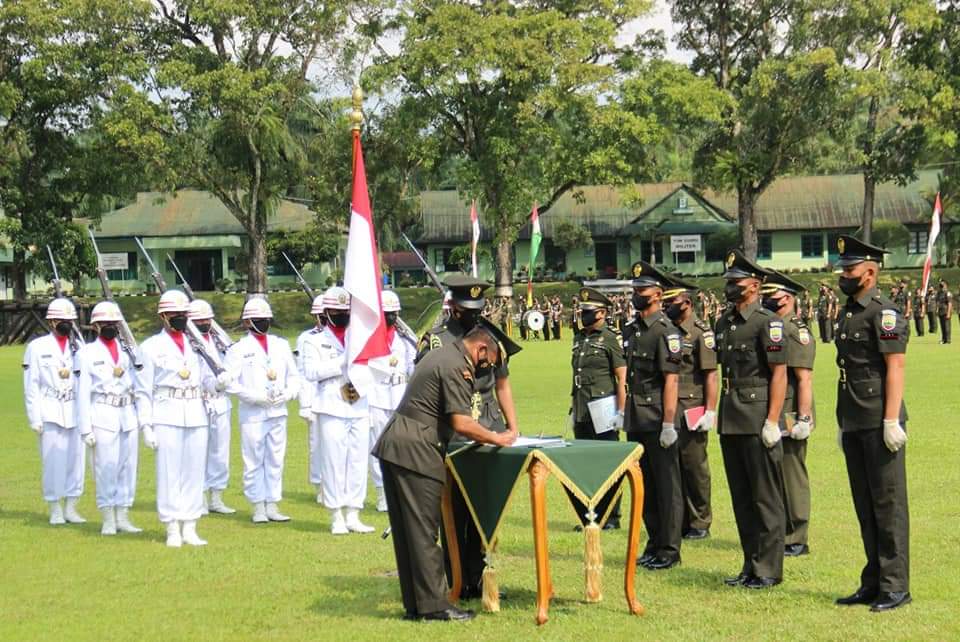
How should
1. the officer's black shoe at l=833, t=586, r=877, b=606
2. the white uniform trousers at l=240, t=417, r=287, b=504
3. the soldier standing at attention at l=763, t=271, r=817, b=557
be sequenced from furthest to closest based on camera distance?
1. the white uniform trousers at l=240, t=417, r=287, b=504
2. the soldier standing at attention at l=763, t=271, r=817, b=557
3. the officer's black shoe at l=833, t=586, r=877, b=606

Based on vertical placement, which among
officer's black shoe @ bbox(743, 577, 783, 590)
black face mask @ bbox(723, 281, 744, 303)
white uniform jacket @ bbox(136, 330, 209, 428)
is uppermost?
black face mask @ bbox(723, 281, 744, 303)

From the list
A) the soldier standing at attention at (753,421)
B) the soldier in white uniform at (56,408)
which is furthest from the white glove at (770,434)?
the soldier in white uniform at (56,408)

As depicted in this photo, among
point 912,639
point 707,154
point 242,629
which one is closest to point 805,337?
point 912,639

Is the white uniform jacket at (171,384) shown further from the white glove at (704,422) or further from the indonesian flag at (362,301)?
the white glove at (704,422)

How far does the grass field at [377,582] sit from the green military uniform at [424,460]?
35cm

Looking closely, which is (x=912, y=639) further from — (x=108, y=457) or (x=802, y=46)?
(x=802, y=46)

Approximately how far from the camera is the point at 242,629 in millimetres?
8234

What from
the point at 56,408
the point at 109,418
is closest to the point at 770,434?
the point at 109,418

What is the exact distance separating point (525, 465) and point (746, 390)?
1.95 metres

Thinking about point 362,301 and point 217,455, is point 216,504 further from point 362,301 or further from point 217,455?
point 362,301

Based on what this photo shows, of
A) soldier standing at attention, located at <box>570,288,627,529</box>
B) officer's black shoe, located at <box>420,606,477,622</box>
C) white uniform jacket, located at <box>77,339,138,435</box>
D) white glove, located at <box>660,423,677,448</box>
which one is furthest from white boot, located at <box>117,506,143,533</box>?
white glove, located at <box>660,423,677,448</box>

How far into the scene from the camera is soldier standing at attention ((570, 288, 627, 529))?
11.6 m

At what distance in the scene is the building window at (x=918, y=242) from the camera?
232ft

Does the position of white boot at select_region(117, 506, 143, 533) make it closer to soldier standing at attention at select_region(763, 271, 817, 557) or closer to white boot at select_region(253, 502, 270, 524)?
white boot at select_region(253, 502, 270, 524)
